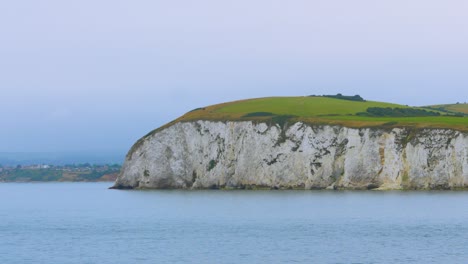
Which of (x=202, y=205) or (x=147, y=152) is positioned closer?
(x=202, y=205)

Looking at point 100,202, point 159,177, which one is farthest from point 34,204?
point 159,177

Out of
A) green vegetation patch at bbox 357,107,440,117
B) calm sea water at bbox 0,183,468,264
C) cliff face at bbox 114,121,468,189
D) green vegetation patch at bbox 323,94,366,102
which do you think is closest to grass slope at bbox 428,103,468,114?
green vegetation patch at bbox 323,94,366,102

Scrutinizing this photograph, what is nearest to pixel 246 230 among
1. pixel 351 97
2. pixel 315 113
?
pixel 315 113

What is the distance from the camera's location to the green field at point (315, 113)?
4375 inches

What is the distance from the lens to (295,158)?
112m

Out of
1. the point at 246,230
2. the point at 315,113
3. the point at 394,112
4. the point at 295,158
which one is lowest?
the point at 246,230

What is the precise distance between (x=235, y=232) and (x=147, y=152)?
6031cm

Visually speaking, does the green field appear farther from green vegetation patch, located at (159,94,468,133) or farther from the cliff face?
the cliff face

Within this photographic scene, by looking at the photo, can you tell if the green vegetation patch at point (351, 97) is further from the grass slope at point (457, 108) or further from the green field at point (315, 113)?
the grass slope at point (457, 108)

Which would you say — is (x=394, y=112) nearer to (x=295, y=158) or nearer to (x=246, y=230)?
(x=295, y=158)

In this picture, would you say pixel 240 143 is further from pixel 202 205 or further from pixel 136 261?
pixel 136 261

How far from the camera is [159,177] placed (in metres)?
119

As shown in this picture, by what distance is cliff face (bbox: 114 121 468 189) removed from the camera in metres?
105

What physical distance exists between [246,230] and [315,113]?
60.4 metres
